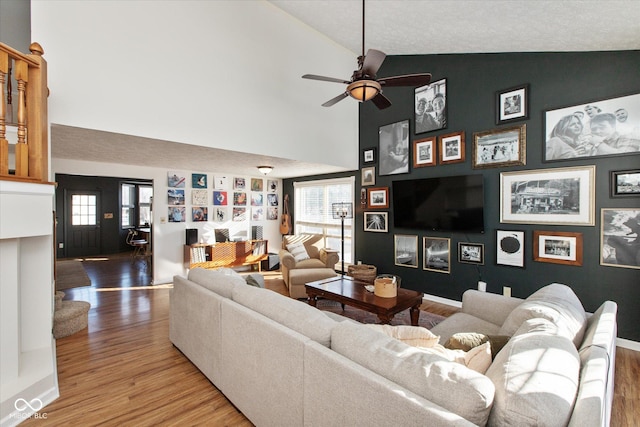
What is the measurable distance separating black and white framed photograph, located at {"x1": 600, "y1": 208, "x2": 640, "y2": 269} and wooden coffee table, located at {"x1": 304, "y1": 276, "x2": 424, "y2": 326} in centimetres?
203

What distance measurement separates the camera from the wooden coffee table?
2.84 meters

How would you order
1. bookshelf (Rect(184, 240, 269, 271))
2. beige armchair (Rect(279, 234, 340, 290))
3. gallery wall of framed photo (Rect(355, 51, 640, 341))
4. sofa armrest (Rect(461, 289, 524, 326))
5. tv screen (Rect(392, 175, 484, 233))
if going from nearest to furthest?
sofa armrest (Rect(461, 289, 524, 326)) < gallery wall of framed photo (Rect(355, 51, 640, 341)) < tv screen (Rect(392, 175, 484, 233)) < beige armchair (Rect(279, 234, 340, 290)) < bookshelf (Rect(184, 240, 269, 271))

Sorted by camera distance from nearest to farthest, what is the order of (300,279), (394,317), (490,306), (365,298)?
(490,306) < (365,298) < (394,317) < (300,279)

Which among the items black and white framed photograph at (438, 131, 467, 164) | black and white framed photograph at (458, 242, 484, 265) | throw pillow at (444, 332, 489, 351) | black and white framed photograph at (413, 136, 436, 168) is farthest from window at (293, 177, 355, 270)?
throw pillow at (444, 332, 489, 351)

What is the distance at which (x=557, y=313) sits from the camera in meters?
1.67

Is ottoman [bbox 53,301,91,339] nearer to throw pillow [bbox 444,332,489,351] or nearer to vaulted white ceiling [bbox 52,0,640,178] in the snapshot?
vaulted white ceiling [bbox 52,0,640,178]

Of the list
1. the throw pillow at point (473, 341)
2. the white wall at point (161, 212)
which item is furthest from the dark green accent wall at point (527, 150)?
the white wall at point (161, 212)

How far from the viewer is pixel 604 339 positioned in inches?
54.7

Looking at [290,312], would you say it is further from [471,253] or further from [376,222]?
[376,222]

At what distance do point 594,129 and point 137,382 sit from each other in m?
5.11

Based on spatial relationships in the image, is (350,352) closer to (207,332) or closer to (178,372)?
(207,332)

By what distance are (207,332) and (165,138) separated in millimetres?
2185

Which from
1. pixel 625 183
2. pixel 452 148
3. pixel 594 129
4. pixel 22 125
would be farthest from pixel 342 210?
pixel 22 125

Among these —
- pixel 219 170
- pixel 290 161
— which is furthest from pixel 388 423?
pixel 219 170
